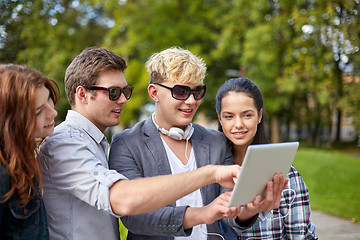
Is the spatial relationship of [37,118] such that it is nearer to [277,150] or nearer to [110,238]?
[110,238]

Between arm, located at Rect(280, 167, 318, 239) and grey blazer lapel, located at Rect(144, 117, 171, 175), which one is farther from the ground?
grey blazer lapel, located at Rect(144, 117, 171, 175)

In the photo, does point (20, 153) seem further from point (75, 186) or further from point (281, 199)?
point (281, 199)

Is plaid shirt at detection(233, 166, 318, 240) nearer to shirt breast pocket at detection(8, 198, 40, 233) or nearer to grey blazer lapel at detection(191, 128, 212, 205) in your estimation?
grey blazer lapel at detection(191, 128, 212, 205)

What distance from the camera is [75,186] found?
7.08 ft

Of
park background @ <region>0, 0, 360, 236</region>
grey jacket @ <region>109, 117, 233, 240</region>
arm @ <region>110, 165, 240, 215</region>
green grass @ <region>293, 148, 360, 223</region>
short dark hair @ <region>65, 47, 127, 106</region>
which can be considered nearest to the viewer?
arm @ <region>110, 165, 240, 215</region>

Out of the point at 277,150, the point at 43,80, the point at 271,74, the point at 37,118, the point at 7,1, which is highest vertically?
the point at 7,1

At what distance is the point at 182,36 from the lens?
2355 centimetres

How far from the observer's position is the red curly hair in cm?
195

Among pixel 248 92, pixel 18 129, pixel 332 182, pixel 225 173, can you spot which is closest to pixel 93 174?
pixel 18 129

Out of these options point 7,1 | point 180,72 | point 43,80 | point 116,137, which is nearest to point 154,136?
point 116,137

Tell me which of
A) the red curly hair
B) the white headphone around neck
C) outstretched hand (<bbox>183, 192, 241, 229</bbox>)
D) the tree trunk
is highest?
the red curly hair

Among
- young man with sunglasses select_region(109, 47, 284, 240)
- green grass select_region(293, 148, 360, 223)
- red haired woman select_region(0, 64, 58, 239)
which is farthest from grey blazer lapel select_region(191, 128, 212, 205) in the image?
green grass select_region(293, 148, 360, 223)

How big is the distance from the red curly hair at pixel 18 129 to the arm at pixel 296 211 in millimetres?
1887

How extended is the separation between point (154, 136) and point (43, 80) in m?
0.97
